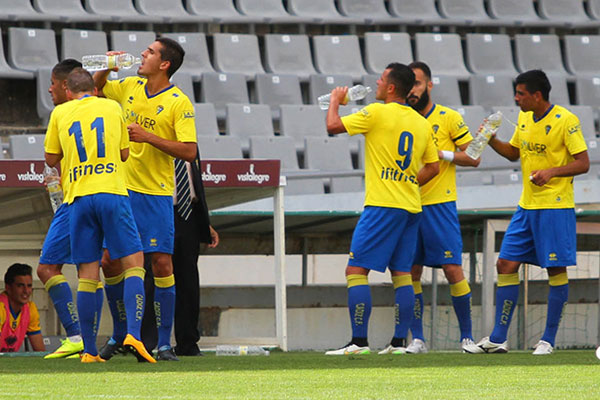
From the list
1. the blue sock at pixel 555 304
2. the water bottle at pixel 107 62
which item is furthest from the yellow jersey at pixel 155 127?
the blue sock at pixel 555 304

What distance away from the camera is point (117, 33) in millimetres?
13250

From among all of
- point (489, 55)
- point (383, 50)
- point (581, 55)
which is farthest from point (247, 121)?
point (581, 55)

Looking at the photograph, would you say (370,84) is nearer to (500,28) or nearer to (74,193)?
(500,28)

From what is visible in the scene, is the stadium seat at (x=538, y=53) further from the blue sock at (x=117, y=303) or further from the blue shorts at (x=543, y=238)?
the blue sock at (x=117, y=303)

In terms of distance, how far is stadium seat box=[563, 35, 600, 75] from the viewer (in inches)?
635

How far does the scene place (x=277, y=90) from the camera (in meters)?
13.8

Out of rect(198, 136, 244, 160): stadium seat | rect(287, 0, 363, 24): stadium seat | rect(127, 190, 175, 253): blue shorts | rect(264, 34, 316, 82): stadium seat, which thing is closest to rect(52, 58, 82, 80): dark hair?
rect(127, 190, 175, 253): blue shorts

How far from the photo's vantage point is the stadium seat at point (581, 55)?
635 inches

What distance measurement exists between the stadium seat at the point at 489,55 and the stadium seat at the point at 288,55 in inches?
100

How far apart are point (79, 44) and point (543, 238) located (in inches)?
285

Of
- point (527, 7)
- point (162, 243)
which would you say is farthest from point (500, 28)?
point (162, 243)

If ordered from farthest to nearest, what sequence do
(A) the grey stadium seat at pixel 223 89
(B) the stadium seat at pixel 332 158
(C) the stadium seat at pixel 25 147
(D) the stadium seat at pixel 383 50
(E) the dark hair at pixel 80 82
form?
(D) the stadium seat at pixel 383 50, (A) the grey stadium seat at pixel 223 89, (B) the stadium seat at pixel 332 158, (C) the stadium seat at pixel 25 147, (E) the dark hair at pixel 80 82

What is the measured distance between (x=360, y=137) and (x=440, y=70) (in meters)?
1.93

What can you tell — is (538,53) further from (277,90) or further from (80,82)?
(80,82)
